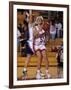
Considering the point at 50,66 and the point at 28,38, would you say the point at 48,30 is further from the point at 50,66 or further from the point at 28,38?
the point at 50,66

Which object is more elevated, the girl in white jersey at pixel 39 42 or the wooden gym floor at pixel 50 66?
the girl in white jersey at pixel 39 42

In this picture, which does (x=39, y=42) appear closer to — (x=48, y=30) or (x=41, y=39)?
(x=41, y=39)

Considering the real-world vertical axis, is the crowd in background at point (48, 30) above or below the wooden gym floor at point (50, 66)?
above

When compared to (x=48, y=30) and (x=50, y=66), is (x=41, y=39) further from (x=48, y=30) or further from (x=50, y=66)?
(x=50, y=66)

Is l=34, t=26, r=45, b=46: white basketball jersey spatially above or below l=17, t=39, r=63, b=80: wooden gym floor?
above

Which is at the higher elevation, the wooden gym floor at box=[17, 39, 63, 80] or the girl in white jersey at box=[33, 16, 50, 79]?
the girl in white jersey at box=[33, 16, 50, 79]

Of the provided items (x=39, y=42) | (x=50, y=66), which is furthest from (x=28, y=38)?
(x=50, y=66)

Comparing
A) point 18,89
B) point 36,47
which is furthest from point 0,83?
point 36,47

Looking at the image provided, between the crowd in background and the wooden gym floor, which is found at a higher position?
the crowd in background

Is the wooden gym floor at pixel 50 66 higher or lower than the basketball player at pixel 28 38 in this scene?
lower

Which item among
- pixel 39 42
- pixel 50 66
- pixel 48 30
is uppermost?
pixel 48 30

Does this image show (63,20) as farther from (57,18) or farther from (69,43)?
(69,43)

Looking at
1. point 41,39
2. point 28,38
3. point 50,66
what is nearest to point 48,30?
point 41,39

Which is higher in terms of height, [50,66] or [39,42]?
[39,42]
